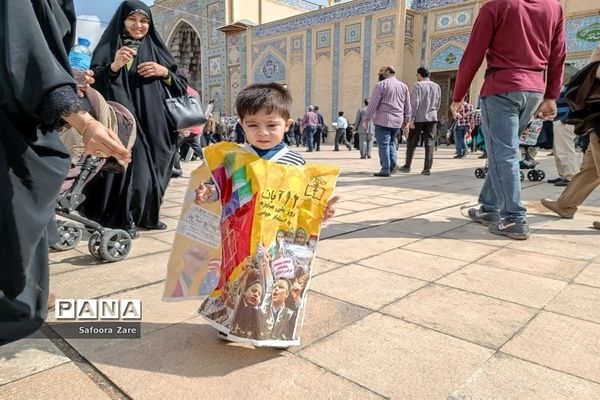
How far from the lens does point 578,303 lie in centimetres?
193

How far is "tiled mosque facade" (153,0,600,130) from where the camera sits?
15.9 metres

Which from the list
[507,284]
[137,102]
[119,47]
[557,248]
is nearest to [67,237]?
[137,102]

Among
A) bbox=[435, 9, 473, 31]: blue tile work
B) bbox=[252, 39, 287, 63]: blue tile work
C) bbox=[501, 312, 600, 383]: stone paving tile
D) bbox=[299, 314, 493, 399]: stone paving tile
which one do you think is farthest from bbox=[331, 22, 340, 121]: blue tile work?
bbox=[299, 314, 493, 399]: stone paving tile

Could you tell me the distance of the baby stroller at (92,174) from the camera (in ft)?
7.74

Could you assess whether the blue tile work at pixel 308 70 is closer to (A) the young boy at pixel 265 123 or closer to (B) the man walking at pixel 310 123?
(B) the man walking at pixel 310 123

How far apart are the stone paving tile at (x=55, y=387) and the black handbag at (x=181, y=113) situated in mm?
2097

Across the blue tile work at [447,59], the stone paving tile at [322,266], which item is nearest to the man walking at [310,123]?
the blue tile work at [447,59]

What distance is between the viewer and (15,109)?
125 cm

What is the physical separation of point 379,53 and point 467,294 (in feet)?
54.2

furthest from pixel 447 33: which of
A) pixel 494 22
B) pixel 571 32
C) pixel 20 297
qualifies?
pixel 20 297

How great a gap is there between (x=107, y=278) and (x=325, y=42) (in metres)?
18.3

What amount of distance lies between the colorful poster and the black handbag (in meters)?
1.67

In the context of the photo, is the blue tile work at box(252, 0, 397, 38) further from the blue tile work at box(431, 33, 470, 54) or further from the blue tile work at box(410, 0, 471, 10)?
the blue tile work at box(431, 33, 470, 54)

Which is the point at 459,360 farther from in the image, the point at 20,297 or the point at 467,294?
the point at 20,297
